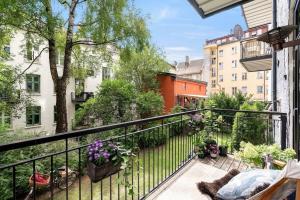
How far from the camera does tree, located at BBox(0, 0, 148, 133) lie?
9680 mm

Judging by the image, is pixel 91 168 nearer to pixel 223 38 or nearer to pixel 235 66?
pixel 235 66

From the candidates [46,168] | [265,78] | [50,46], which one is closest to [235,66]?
[265,78]

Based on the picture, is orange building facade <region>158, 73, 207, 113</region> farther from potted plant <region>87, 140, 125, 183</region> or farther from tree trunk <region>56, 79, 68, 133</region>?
potted plant <region>87, 140, 125, 183</region>

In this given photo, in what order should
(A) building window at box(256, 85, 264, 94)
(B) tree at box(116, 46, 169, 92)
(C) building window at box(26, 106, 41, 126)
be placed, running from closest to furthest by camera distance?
(C) building window at box(26, 106, 41, 126) < (B) tree at box(116, 46, 169, 92) < (A) building window at box(256, 85, 264, 94)

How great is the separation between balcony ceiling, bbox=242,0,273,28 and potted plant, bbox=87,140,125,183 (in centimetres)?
509

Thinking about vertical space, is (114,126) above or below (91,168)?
above

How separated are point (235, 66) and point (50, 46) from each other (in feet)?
105

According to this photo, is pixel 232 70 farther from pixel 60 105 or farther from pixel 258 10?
pixel 258 10

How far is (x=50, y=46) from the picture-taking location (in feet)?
35.8

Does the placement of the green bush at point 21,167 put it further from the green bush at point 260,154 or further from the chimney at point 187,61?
the chimney at point 187,61

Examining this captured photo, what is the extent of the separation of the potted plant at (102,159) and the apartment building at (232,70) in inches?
1331

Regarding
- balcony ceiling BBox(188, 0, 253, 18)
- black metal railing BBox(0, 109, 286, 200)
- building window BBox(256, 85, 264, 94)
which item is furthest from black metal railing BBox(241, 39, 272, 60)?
building window BBox(256, 85, 264, 94)

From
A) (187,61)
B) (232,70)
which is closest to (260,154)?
(232,70)

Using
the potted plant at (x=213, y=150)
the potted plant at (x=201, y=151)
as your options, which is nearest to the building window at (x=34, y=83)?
the potted plant at (x=201, y=151)
